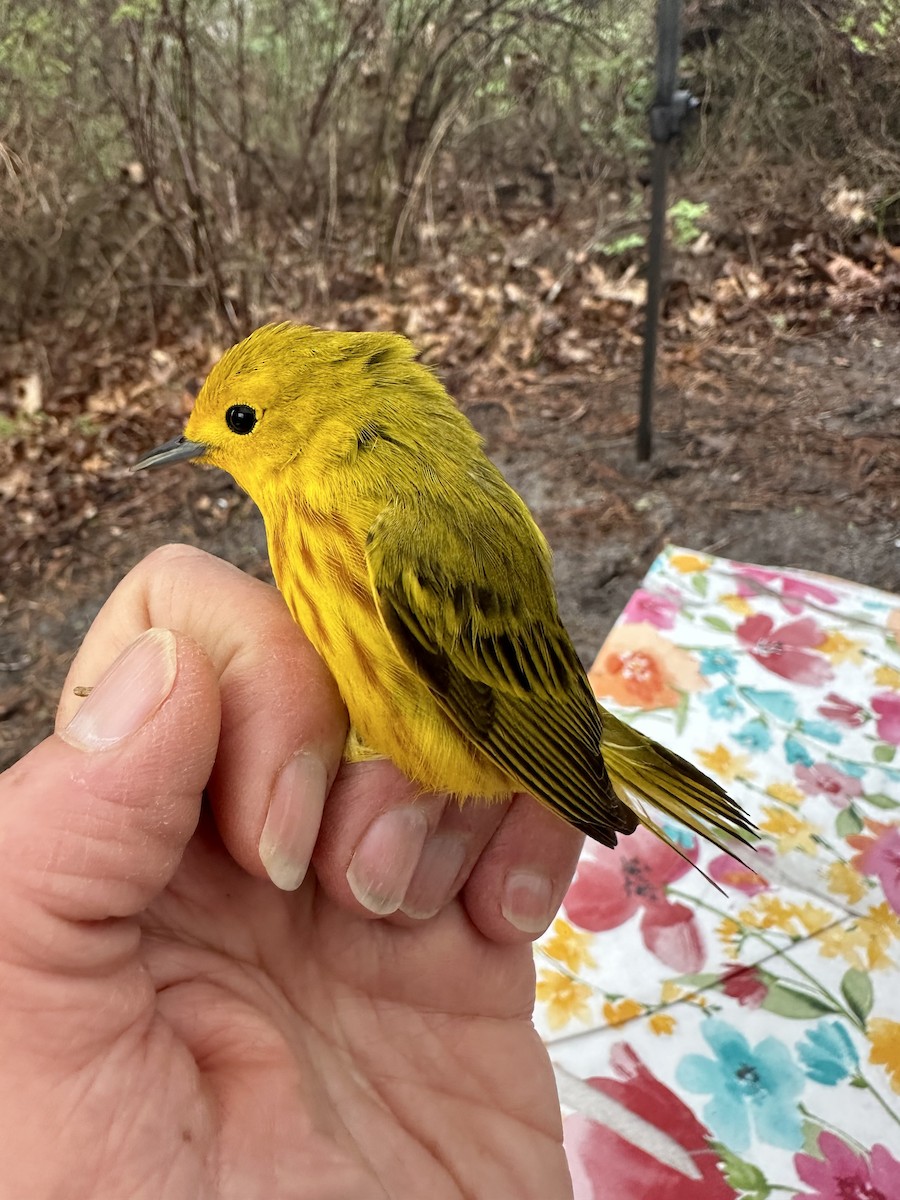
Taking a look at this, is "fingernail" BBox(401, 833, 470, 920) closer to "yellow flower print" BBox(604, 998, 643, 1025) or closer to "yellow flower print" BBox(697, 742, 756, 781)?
"yellow flower print" BBox(604, 998, 643, 1025)

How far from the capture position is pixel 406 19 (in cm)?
408

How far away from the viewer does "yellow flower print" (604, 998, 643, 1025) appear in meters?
1.66

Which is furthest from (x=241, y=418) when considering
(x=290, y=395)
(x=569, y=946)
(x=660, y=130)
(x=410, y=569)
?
(x=660, y=130)

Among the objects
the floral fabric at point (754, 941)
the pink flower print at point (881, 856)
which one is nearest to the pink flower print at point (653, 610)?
the floral fabric at point (754, 941)

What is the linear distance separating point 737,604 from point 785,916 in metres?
1.03

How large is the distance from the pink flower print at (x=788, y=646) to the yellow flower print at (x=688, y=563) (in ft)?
0.97

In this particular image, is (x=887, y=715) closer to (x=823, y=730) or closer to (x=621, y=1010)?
(x=823, y=730)

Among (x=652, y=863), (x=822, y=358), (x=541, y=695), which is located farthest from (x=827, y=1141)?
(x=822, y=358)

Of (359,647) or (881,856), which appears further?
(881,856)

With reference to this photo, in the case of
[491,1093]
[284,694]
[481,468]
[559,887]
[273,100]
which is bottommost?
[491,1093]

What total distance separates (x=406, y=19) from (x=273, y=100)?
0.72m

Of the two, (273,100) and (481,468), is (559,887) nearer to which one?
(481,468)

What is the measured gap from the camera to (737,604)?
2.58m

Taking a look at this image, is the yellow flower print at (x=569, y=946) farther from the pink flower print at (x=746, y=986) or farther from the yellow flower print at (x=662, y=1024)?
the pink flower print at (x=746, y=986)
